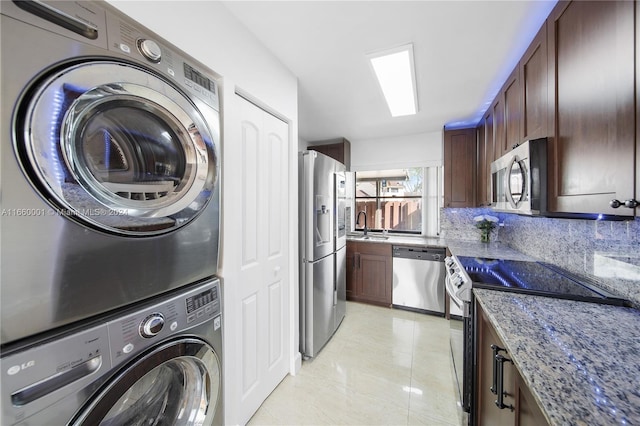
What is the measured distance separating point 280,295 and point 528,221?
8.24 ft

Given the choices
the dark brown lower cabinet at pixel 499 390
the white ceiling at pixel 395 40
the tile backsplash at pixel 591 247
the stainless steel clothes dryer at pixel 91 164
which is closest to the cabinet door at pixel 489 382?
the dark brown lower cabinet at pixel 499 390

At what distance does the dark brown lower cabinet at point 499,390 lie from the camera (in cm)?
73

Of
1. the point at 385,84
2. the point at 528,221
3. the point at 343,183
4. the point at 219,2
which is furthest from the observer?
the point at 343,183

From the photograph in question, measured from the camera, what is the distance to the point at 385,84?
203 cm

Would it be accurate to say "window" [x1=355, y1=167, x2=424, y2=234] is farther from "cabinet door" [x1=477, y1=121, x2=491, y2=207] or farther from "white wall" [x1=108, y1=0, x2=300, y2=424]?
"white wall" [x1=108, y1=0, x2=300, y2=424]

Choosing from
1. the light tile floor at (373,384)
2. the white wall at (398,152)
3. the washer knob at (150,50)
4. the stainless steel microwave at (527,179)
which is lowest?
the light tile floor at (373,384)

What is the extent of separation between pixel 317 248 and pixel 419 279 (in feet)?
5.75

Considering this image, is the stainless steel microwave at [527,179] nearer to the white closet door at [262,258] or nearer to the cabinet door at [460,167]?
the cabinet door at [460,167]

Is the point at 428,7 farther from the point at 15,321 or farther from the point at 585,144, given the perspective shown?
the point at 15,321

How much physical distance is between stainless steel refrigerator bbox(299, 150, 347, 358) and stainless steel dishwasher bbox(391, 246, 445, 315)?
1.14m

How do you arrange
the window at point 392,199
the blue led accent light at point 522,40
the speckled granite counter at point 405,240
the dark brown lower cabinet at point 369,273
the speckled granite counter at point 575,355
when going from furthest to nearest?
the window at point 392,199, the dark brown lower cabinet at point 369,273, the speckled granite counter at point 405,240, the blue led accent light at point 522,40, the speckled granite counter at point 575,355

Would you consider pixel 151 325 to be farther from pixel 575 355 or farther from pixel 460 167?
pixel 460 167

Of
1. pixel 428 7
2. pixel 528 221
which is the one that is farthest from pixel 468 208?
pixel 428 7

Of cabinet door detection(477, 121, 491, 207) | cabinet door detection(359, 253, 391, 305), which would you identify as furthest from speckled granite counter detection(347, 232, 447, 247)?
cabinet door detection(477, 121, 491, 207)
